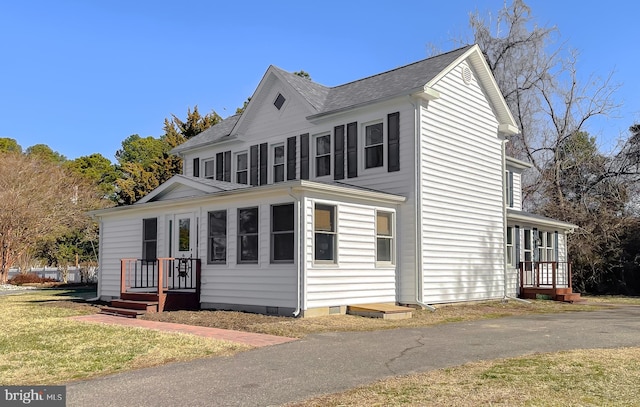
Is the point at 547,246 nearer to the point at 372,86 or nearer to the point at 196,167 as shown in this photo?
the point at 372,86

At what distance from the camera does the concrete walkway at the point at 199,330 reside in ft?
32.8

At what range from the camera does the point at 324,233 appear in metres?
13.7

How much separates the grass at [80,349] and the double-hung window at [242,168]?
28.2 ft

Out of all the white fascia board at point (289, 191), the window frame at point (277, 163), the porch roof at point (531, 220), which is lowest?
the porch roof at point (531, 220)

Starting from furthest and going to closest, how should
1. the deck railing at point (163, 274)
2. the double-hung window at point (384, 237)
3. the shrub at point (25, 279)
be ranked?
the shrub at point (25, 279) < the deck railing at point (163, 274) < the double-hung window at point (384, 237)

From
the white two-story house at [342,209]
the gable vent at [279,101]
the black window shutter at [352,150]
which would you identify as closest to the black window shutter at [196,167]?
the white two-story house at [342,209]

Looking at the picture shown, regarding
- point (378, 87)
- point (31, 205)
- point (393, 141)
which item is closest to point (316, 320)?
point (393, 141)

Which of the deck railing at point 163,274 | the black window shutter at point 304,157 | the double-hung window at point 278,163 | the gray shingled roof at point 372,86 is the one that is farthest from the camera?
the double-hung window at point 278,163

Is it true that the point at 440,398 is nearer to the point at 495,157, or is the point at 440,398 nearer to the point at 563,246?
the point at 495,157

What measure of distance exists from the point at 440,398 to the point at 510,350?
12.2 feet

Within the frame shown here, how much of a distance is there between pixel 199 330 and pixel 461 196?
373 inches

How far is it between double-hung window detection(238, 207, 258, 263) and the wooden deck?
279cm

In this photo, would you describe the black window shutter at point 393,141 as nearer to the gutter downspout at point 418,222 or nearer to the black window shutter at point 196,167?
the gutter downspout at point 418,222

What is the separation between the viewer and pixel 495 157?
19.2m
